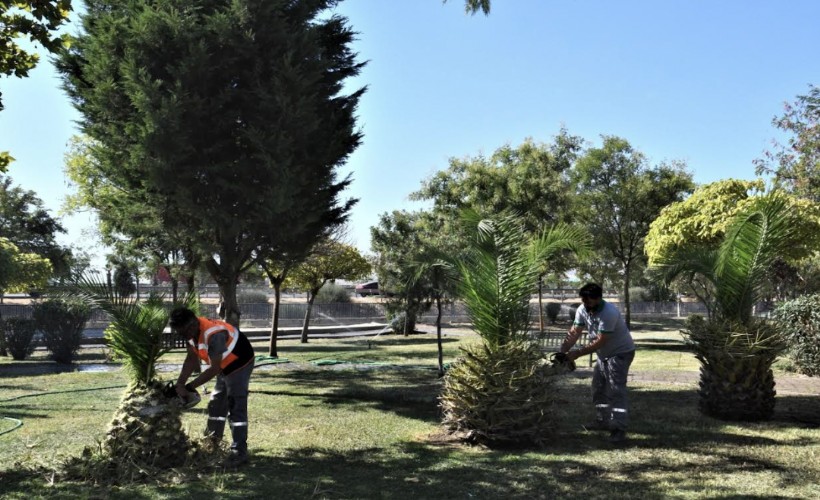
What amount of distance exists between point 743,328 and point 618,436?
7.14 ft

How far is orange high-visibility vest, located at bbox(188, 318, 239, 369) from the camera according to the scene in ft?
18.6

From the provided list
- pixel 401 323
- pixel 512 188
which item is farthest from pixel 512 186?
pixel 401 323

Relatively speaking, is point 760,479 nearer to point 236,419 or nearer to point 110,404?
point 236,419

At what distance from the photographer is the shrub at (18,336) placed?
1608cm

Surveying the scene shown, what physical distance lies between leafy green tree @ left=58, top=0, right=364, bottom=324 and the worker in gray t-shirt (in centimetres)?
491

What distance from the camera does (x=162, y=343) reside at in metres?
6.05

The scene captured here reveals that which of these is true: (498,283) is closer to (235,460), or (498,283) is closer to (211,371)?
(211,371)

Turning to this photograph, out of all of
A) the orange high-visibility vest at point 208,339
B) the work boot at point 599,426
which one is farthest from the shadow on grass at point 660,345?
the orange high-visibility vest at point 208,339

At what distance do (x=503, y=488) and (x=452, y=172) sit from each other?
2004 centimetres

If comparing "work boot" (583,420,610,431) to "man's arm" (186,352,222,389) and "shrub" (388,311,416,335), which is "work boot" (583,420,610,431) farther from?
"shrub" (388,311,416,335)

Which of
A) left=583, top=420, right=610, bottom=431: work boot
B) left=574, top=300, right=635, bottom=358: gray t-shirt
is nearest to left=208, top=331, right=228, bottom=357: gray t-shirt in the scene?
left=574, top=300, right=635, bottom=358: gray t-shirt

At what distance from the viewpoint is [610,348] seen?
684cm

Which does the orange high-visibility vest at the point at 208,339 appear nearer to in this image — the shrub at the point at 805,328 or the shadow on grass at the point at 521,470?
the shadow on grass at the point at 521,470

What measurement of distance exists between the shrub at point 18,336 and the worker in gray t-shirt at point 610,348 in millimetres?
14671
